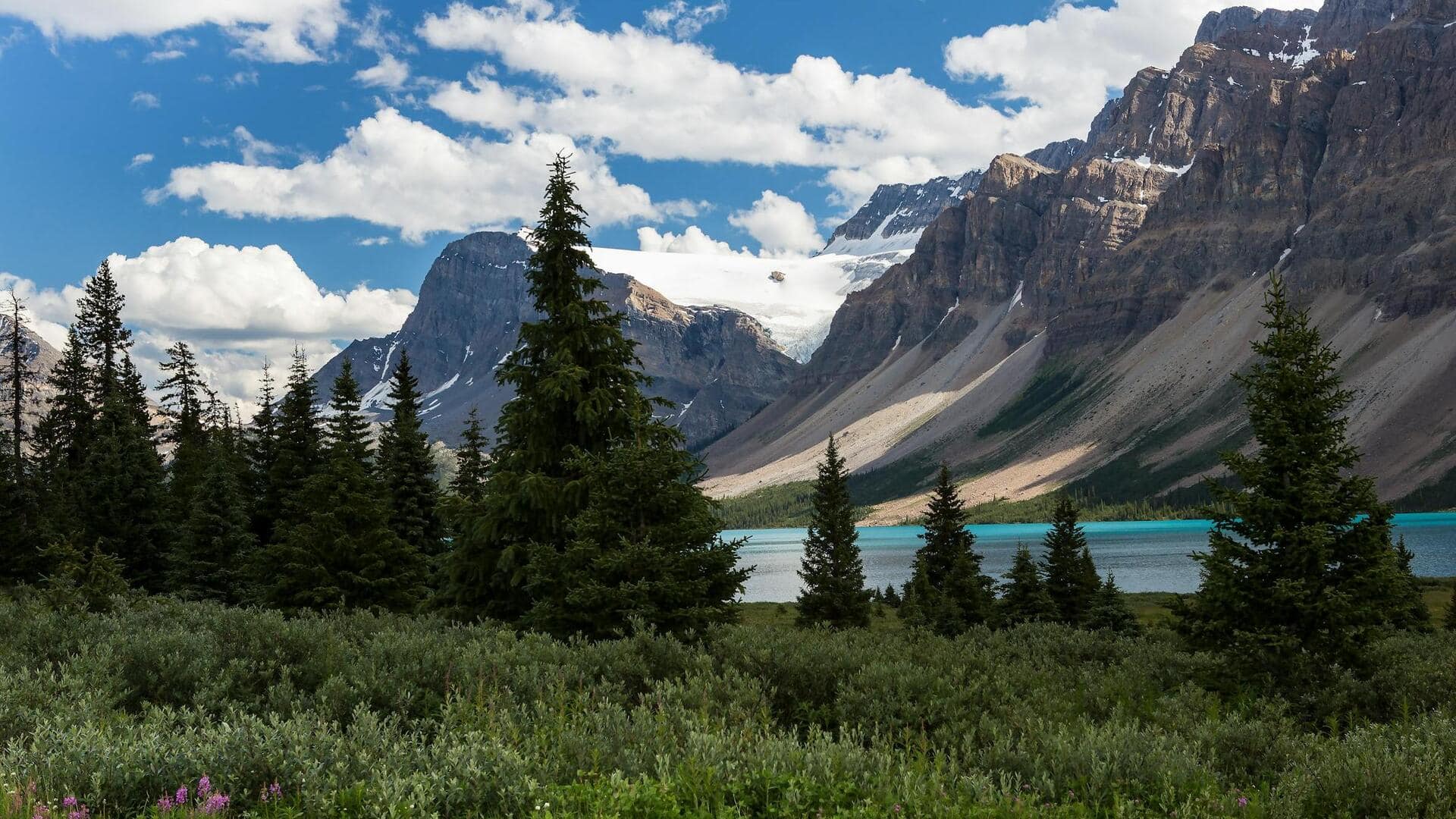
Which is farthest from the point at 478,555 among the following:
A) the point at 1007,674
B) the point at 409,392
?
the point at 409,392

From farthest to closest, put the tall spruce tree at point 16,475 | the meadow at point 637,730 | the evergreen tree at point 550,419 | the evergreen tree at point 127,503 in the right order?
the evergreen tree at point 127,503
the tall spruce tree at point 16,475
the evergreen tree at point 550,419
the meadow at point 637,730

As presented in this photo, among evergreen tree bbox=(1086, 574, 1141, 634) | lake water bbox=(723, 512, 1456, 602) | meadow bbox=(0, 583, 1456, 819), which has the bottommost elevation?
lake water bbox=(723, 512, 1456, 602)

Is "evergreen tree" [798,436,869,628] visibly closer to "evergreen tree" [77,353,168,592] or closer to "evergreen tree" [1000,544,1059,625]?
"evergreen tree" [1000,544,1059,625]

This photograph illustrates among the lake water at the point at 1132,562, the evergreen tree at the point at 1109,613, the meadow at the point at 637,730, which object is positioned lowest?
the lake water at the point at 1132,562

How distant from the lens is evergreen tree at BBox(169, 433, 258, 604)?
38.3 metres

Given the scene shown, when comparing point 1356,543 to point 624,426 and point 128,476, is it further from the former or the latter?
point 128,476

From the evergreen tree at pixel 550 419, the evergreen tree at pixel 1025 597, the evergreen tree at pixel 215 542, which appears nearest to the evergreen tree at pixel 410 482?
the evergreen tree at pixel 215 542

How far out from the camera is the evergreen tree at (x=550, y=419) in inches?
879

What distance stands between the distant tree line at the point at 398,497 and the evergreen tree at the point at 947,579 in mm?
24441

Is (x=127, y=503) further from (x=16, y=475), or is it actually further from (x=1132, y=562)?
(x=1132, y=562)

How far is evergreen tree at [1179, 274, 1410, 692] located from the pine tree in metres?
28.9

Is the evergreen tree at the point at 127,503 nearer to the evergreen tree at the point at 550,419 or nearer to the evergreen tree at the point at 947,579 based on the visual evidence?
the evergreen tree at the point at 550,419

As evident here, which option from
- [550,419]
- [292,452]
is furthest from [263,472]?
[550,419]

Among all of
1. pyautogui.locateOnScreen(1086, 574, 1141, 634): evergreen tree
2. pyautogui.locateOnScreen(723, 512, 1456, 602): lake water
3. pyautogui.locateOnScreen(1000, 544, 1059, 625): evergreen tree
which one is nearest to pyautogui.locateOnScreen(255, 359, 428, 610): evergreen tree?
pyautogui.locateOnScreen(1000, 544, 1059, 625): evergreen tree
